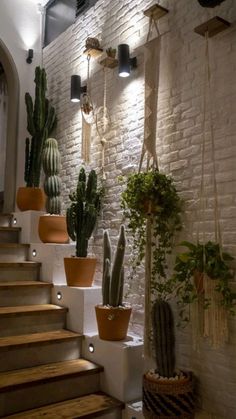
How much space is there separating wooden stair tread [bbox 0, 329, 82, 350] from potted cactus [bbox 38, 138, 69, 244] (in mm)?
992

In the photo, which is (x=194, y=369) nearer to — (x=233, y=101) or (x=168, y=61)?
(x=233, y=101)

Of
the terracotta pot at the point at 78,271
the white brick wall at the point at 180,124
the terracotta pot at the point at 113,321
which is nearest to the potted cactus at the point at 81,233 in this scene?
the terracotta pot at the point at 78,271

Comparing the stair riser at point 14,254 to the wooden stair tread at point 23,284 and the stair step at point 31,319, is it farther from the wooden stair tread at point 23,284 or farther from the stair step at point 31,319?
the stair step at point 31,319

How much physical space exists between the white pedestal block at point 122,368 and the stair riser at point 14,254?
1.47 m

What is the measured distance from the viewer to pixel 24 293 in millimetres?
3533

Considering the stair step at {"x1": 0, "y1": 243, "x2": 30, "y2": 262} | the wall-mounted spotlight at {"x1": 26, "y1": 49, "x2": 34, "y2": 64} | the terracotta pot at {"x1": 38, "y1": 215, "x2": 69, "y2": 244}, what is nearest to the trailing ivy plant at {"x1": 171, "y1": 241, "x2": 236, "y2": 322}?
the terracotta pot at {"x1": 38, "y1": 215, "x2": 69, "y2": 244}

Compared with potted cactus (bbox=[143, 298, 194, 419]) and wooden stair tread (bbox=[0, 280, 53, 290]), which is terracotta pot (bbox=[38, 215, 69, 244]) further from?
potted cactus (bbox=[143, 298, 194, 419])

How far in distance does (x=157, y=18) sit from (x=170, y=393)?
2.87 m

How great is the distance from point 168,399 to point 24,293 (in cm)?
164

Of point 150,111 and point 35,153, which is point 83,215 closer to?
point 150,111

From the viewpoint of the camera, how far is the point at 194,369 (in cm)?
275

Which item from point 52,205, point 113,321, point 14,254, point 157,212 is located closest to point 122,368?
point 113,321

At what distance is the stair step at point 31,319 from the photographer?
312 cm

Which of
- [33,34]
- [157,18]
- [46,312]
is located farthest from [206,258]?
[33,34]
